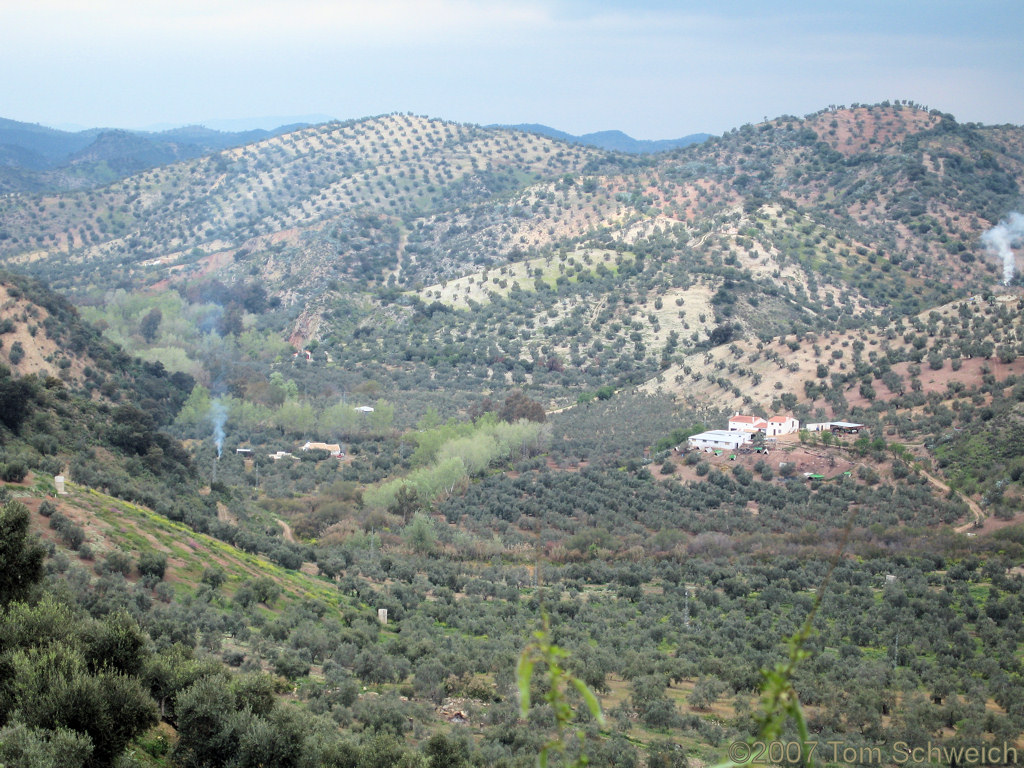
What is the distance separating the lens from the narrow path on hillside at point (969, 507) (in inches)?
1275

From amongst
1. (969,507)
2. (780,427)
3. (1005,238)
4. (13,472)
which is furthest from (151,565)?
(1005,238)

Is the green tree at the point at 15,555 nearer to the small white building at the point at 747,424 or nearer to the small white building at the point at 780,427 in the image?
the small white building at the point at 747,424

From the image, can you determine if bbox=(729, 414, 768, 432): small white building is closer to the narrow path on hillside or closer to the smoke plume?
the narrow path on hillside

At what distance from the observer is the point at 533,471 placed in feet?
145

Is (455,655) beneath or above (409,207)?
beneath

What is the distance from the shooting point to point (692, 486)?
40.1 metres

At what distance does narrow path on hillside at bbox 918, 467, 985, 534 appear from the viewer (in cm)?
3238

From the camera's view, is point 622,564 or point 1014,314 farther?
point 1014,314

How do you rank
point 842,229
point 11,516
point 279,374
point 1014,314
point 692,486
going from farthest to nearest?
point 842,229
point 279,374
point 1014,314
point 692,486
point 11,516

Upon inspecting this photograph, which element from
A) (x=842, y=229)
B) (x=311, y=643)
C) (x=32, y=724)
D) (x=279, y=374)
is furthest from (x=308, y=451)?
(x=842, y=229)

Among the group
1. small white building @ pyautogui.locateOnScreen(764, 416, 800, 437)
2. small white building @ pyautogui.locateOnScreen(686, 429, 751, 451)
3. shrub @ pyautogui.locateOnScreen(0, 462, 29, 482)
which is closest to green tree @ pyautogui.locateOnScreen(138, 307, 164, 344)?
small white building @ pyautogui.locateOnScreen(686, 429, 751, 451)

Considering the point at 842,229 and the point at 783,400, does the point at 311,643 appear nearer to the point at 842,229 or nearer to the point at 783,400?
the point at 783,400

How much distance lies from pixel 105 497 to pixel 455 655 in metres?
12.7

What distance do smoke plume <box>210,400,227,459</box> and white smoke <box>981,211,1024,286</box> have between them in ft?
237
